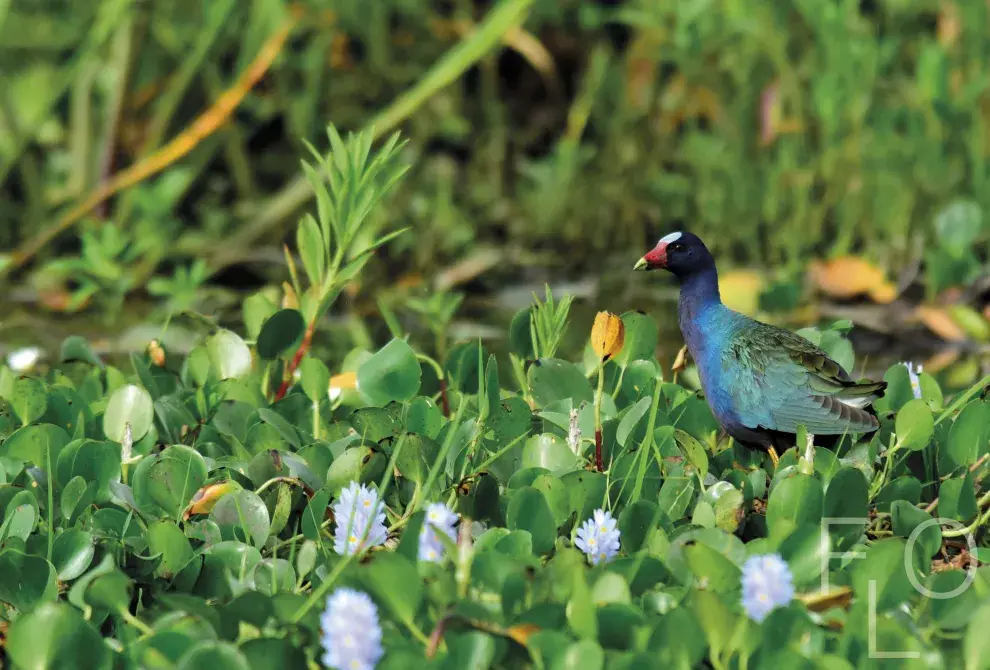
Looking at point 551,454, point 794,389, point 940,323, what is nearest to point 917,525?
point 794,389

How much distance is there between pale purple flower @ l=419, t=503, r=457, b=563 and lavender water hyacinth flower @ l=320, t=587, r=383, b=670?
175mm

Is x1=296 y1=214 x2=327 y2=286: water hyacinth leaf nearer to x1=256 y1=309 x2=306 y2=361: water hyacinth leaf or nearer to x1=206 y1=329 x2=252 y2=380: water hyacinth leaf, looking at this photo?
x1=256 y1=309 x2=306 y2=361: water hyacinth leaf

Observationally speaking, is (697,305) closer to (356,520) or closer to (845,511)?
(845,511)

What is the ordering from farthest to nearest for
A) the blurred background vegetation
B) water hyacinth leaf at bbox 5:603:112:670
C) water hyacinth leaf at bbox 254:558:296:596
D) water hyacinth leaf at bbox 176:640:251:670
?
the blurred background vegetation, water hyacinth leaf at bbox 254:558:296:596, water hyacinth leaf at bbox 5:603:112:670, water hyacinth leaf at bbox 176:640:251:670

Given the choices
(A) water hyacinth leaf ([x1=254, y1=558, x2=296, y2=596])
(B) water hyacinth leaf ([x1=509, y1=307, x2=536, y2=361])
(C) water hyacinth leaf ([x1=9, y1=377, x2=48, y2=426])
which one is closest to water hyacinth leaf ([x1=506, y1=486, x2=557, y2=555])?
(A) water hyacinth leaf ([x1=254, y1=558, x2=296, y2=596])

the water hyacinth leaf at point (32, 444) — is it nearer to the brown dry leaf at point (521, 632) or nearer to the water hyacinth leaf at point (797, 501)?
the brown dry leaf at point (521, 632)

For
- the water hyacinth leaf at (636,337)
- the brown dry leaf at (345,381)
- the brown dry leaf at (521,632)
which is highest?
the brown dry leaf at (521,632)

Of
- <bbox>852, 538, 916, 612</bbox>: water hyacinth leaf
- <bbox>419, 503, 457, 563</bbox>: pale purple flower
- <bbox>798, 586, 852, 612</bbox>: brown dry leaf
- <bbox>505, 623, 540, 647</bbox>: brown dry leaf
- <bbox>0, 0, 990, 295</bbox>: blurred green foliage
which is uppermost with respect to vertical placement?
<bbox>419, 503, 457, 563</bbox>: pale purple flower

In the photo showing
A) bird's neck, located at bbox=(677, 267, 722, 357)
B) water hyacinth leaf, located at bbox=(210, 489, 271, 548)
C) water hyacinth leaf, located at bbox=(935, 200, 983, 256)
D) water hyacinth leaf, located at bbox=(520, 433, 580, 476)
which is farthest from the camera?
water hyacinth leaf, located at bbox=(935, 200, 983, 256)

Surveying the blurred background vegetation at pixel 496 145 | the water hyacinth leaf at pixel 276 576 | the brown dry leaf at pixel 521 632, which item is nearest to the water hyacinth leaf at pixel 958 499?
the brown dry leaf at pixel 521 632

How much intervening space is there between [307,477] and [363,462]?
9 centimetres

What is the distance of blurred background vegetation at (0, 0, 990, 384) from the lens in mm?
4488

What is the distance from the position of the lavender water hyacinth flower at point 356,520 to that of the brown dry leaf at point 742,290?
242 cm

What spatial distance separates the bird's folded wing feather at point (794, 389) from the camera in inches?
92.9
